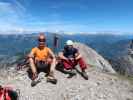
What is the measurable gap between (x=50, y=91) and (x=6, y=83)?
421 centimetres

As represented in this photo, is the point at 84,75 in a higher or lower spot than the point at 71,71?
lower

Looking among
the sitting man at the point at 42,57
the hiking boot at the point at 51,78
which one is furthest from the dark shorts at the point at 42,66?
the hiking boot at the point at 51,78

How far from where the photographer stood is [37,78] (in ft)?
76.5

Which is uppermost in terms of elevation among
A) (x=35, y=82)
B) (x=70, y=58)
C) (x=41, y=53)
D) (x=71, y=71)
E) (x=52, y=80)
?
(x=41, y=53)

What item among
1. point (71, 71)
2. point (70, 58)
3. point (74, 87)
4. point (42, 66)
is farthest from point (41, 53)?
point (74, 87)

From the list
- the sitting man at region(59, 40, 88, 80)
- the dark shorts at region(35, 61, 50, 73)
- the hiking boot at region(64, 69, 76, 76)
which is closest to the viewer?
the dark shorts at region(35, 61, 50, 73)

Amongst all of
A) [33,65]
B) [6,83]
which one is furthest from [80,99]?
[6,83]

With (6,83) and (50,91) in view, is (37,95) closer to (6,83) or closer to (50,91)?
(50,91)

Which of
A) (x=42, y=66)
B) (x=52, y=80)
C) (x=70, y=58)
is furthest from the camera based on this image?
(x=70, y=58)

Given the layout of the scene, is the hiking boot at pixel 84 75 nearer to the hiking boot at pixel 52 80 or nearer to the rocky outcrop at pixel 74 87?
the rocky outcrop at pixel 74 87

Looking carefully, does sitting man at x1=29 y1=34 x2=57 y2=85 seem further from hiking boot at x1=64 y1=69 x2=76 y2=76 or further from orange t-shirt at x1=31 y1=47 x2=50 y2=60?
hiking boot at x1=64 y1=69 x2=76 y2=76

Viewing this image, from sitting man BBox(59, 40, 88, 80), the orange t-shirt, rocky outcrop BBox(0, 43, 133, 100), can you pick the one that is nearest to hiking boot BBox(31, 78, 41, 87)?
rocky outcrop BBox(0, 43, 133, 100)

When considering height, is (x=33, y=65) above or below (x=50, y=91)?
above

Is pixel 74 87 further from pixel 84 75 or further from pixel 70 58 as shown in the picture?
pixel 70 58
